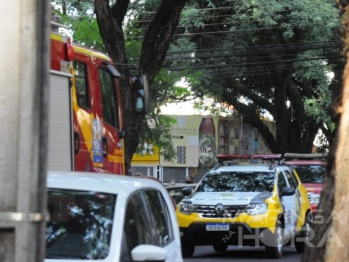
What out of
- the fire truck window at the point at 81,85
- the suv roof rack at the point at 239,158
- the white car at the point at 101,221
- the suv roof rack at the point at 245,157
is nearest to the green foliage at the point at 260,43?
the suv roof rack at the point at 239,158

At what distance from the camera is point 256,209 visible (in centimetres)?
1509

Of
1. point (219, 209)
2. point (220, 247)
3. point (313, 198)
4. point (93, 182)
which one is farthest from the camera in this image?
point (313, 198)

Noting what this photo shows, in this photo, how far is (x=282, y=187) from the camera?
654 inches

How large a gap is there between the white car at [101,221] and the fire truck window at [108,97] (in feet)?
15.2

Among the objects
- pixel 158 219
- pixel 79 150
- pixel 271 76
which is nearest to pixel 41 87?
A: pixel 158 219

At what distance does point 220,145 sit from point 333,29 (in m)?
19.0

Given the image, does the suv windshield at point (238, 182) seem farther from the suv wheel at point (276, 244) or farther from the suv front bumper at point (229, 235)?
the suv front bumper at point (229, 235)

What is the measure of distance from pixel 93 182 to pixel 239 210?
8946 millimetres

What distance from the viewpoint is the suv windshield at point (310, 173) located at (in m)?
21.7

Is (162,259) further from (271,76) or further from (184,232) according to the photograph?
(271,76)

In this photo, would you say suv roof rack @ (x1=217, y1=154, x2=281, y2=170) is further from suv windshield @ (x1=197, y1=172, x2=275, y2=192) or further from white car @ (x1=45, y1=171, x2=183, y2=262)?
white car @ (x1=45, y1=171, x2=183, y2=262)

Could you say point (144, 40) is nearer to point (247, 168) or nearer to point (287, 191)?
point (247, 168)

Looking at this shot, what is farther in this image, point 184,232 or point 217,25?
point 217,25

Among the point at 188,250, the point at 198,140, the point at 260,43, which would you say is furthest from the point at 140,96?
the point at 198,140
